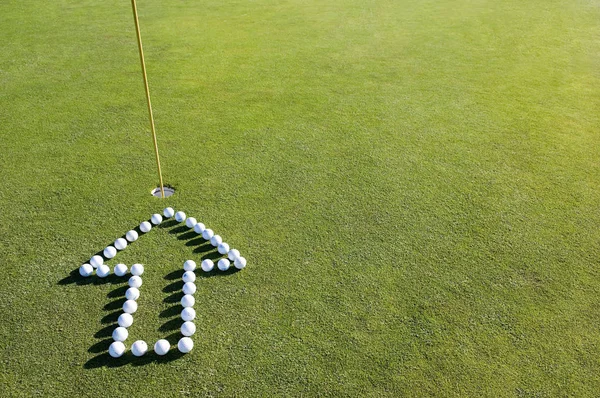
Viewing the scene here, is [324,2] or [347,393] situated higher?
[324,2]

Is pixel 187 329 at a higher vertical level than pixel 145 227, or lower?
lower

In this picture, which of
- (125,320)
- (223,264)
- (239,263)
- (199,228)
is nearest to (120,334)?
(125,320)

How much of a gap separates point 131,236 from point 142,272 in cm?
53

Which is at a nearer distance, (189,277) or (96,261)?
(189,277)

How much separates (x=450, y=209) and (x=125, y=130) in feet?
14.8

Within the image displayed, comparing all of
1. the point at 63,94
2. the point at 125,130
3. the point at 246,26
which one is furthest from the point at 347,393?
the point at 246,26

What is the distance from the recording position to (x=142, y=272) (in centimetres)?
471

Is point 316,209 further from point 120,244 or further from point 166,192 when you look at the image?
point 120,244

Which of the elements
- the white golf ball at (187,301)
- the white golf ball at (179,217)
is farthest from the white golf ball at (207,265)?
the white golf ball at (179,217)

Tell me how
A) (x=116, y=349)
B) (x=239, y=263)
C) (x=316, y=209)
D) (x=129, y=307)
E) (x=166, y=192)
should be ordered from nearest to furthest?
(x=116, y=349), (x=129, y=307), (x=239, y=263), (x=316, y=209), (x=166, y=192)

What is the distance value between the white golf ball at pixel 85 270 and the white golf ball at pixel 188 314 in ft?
3.56

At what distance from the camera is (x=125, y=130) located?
7.17 meters

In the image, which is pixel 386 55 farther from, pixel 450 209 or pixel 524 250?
pixel 524 250

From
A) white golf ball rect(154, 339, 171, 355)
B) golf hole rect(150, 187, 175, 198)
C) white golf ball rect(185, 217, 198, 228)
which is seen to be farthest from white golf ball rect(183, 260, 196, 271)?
golf hole rect(150, 187, 175, 198)
